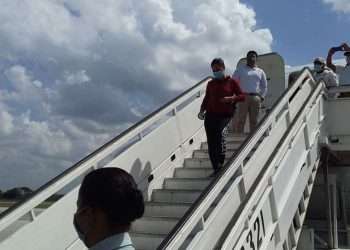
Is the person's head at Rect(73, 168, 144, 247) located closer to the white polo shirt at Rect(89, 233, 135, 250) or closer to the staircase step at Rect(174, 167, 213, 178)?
the white polo shirt at Rect(89, 233, 135, 250)

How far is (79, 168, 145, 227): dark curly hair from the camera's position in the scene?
159 centimetres

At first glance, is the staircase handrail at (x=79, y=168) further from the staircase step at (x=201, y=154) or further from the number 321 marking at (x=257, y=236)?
the number 321 marking at (x=257, y=236)

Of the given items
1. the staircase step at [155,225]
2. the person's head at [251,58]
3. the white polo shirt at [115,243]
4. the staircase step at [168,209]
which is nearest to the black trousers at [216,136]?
the staircase step at [168,209]

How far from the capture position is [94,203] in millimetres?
1606

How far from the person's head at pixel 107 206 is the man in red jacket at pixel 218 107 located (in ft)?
14.0

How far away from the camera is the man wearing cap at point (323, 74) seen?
28.4 feet

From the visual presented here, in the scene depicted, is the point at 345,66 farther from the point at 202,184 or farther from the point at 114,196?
the point at 114,196

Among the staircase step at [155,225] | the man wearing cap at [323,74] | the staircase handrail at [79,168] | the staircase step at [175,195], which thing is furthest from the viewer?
the man wearing cap at [323,74]

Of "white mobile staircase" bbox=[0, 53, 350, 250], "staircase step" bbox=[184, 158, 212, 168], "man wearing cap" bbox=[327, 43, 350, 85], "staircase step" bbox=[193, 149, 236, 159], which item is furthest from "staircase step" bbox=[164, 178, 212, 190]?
"man wearing cap" bbox=[327, 43, 350, 85]

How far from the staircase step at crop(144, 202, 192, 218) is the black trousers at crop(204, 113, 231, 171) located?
30.0 inches

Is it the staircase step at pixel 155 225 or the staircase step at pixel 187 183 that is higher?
the staircase step at pixel 187 183

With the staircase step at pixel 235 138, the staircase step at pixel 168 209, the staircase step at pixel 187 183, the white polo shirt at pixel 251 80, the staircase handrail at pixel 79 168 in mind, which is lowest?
the staircase step at pixel 168 209

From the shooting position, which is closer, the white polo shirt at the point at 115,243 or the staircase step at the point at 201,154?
the white polo shirt at the point at 115,243

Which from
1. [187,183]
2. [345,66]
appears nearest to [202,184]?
[187,183]
